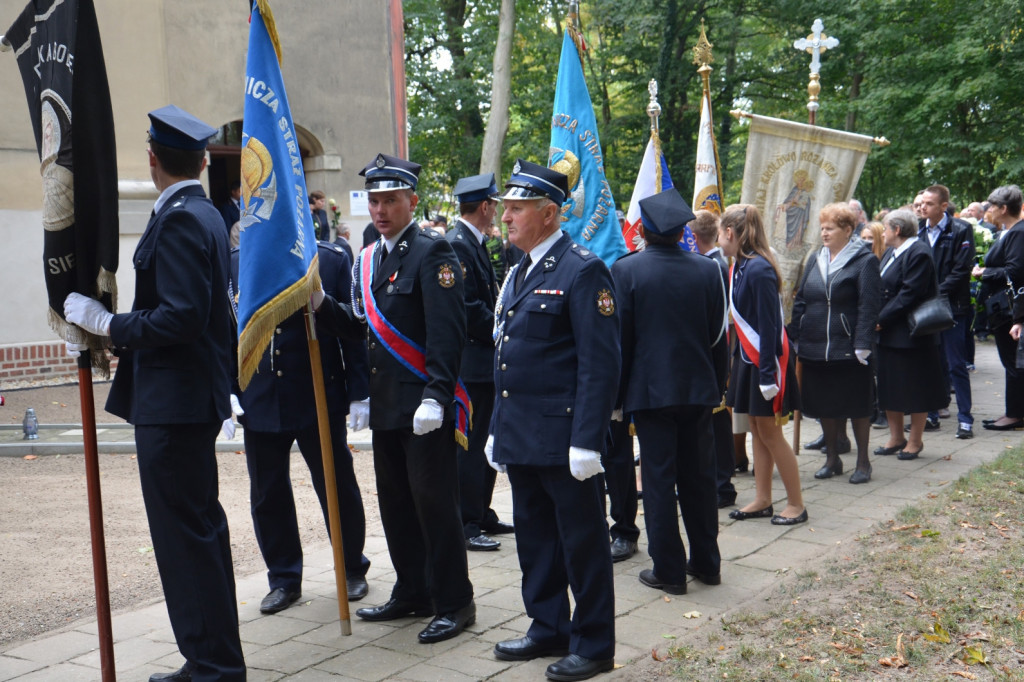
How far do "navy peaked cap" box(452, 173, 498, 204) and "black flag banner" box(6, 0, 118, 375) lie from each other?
2.63 meters

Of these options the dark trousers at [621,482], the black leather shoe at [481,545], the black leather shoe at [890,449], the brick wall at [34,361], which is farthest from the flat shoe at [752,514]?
the brick wall at [34,361]

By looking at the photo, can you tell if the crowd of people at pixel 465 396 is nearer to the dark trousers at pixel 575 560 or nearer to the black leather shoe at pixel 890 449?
the dark trousers at pixel 575 560

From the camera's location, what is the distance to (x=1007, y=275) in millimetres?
9352

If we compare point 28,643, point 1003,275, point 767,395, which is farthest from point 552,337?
point 1003,275

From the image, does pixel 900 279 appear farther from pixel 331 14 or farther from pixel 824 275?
pixel 331 14

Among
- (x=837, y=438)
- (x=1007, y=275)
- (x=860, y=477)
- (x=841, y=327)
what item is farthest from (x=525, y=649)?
(x=1007, y=275)

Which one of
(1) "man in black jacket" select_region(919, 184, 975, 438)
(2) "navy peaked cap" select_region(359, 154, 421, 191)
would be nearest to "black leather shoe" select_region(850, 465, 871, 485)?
(1) "man in black jacket" select_region(919, 184, 975, 438)

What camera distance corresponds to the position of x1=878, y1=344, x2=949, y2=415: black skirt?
873 cm

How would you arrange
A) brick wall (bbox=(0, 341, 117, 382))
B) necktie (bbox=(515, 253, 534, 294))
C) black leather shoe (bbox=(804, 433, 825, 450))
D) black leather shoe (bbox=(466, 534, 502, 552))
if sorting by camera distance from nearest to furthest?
necktie (bbox=(515, 253, 534, 294)) → black leather shoe (bbox=(466, 534, 502, 552)) → black leather shoe (bbox=(804, 433, 825, 450)) → brick wall (bbox=(0, 341, 117, 382))

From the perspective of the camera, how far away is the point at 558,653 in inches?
176

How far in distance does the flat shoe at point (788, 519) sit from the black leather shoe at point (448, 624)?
264cm

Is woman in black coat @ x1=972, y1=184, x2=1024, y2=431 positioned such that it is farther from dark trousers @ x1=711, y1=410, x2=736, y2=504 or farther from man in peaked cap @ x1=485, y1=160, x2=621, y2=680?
man in peaked cap @ x1=485, y1=160, x2=621, y2=680

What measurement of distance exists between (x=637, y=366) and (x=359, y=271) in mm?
1538

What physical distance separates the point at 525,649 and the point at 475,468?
2.08m
